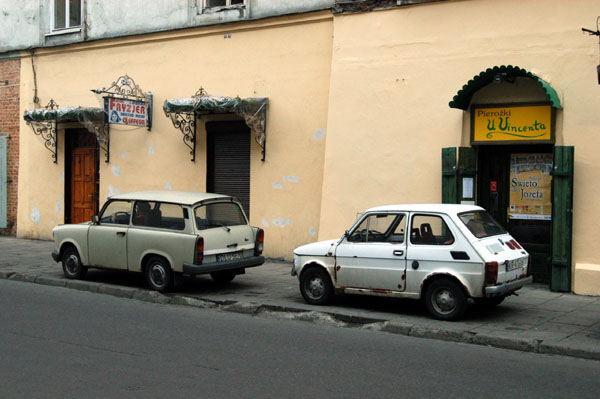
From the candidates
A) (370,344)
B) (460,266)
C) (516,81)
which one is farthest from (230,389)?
(516,81)

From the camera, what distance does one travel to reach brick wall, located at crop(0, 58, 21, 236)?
18641 mm

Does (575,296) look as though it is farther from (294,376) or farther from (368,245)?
(294,376)

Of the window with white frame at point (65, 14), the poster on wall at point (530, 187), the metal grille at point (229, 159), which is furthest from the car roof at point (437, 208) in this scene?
the window with white frame at point (65, 14)

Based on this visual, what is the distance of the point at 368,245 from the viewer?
9.29 m

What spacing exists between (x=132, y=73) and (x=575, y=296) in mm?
11446

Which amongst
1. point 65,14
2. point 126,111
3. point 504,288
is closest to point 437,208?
point 504,288

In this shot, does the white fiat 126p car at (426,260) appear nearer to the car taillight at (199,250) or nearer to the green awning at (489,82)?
the car taillight at (199,250)

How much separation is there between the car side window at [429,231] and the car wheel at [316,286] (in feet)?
4.90

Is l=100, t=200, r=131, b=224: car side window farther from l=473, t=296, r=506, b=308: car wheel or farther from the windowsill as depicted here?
the windowsill

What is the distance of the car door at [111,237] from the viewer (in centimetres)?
1116

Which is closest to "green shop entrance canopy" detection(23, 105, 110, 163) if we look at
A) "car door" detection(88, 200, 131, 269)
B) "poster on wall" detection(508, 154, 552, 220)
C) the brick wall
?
the brick wall

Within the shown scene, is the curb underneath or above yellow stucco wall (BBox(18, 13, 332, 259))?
underneath

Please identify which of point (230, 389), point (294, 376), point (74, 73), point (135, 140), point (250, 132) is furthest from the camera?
point (74, 73)

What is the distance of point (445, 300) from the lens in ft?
28.5
